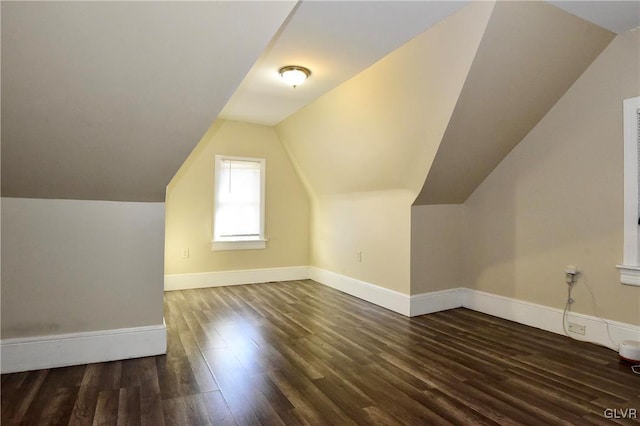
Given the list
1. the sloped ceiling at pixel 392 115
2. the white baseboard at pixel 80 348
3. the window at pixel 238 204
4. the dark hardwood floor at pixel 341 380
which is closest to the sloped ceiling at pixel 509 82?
the sloped ceiling at pixel 392 115

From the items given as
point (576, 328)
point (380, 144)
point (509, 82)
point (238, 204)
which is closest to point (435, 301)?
point (576, 328)

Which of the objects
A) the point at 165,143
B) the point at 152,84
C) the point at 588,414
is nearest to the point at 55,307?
the point at 165,143

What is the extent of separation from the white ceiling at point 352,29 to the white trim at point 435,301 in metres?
2.48

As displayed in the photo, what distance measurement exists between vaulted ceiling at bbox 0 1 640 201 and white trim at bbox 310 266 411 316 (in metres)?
2.10

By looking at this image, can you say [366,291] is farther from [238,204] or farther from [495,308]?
[238,204]

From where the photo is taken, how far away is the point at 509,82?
2.91m

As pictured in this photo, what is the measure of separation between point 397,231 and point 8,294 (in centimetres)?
349

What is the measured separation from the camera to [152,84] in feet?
6.56

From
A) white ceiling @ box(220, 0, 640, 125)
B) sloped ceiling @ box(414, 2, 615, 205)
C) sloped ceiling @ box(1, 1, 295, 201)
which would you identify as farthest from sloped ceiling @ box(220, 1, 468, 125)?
sloped ceiling @ box(1, 1, 295, 201)

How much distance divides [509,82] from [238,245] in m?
4.07

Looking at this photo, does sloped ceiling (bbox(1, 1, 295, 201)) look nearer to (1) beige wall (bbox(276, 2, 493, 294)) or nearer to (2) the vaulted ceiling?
(2) the vaulted ceiling

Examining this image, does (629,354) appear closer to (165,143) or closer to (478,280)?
(478,280)

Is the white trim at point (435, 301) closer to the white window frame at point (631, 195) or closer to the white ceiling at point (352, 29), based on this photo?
the white window frame at point (631, 195)

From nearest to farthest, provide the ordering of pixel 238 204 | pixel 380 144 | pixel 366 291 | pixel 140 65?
1. pixel 140 65
2. pixel 380 144
3. pixel 366 291
4. pixel 238 204
